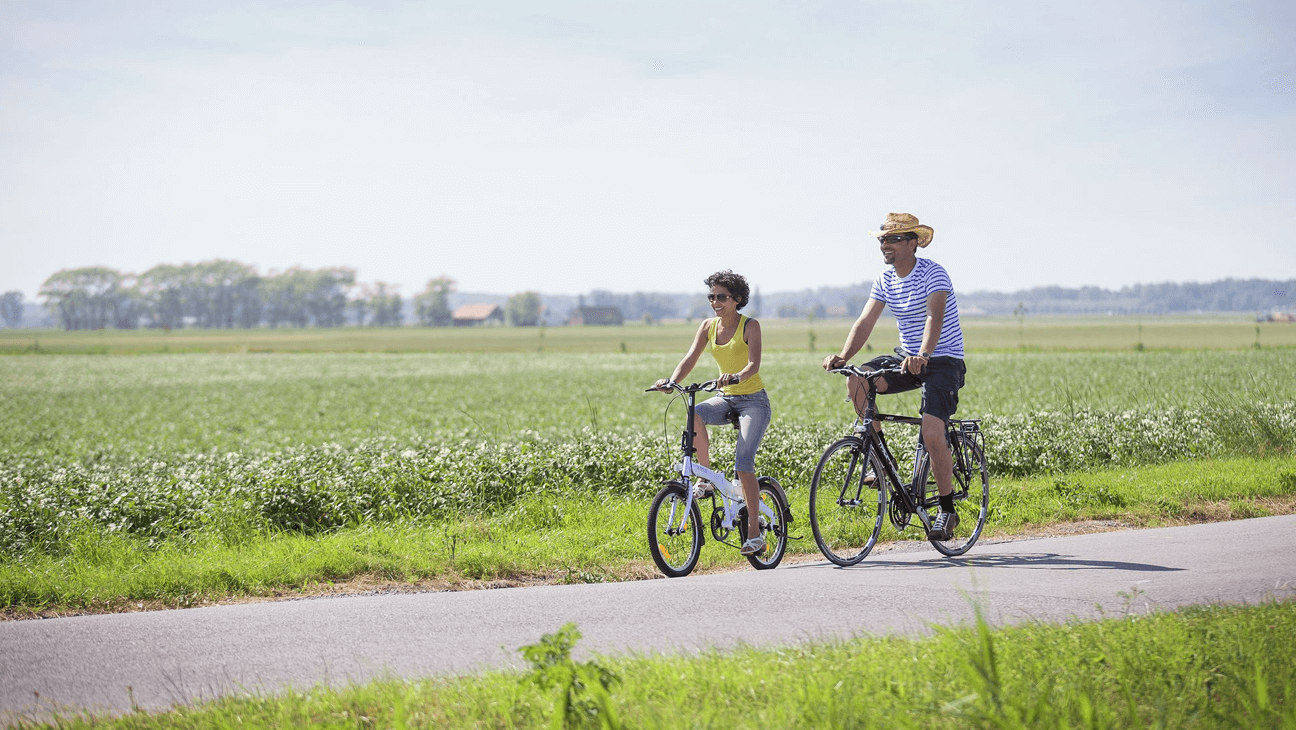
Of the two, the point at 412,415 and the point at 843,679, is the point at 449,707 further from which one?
the point at 412,415

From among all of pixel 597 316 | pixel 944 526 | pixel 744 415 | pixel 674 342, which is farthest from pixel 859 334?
pixel 597 316

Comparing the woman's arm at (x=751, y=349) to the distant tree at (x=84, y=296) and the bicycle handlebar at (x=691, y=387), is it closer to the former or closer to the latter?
the bicycle handlebar at (x=691, y=387)

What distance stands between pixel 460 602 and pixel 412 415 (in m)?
19.9

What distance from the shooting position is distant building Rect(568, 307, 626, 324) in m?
185

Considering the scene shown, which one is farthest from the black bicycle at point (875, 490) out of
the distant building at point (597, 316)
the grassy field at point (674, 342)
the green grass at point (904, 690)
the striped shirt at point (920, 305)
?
the distant building at point (597, 316)

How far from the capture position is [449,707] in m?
3.79

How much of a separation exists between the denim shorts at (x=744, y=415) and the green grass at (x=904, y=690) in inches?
96.4

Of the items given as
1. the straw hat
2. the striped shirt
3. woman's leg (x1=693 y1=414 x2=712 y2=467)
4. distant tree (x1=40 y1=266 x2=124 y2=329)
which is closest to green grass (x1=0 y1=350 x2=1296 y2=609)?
woman's leg (x1=693 y1=414 x2=712 y2=467)

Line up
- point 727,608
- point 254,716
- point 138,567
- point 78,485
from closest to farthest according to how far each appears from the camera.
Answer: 1. point 254,716
2. point 727,608
3. point 138,567
4. point 78,485

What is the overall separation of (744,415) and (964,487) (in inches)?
82.8

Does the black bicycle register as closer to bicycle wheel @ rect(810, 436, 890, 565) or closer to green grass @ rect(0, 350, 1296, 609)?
bicycle wheel @ rect(810, 436, 890, 565)

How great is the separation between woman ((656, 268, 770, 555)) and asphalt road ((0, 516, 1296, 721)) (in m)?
0.65

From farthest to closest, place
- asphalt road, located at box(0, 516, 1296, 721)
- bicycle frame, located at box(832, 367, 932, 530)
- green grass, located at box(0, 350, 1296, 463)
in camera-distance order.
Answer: green grass, located at box(0, 350, 1296, 463), bicycle frame, located at box(832, 367, 932, 530), asphalt road, located at box(0, 516, 1296, 721)

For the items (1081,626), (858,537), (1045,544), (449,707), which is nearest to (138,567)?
(449,707)
